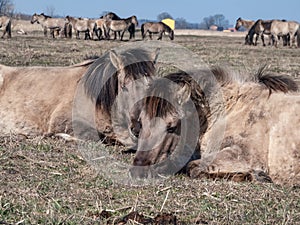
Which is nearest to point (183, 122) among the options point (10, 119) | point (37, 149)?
point (37, 149)

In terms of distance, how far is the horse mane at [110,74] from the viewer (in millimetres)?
6258

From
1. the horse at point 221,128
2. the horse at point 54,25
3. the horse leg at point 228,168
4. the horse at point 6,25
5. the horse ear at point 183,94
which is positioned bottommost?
the horse at point 54,25

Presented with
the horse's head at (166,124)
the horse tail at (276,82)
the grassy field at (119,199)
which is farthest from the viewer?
the horse tail at (276,82)

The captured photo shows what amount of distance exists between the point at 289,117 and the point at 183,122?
0.97m

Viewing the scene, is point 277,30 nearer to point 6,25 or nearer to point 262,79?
point 6,25

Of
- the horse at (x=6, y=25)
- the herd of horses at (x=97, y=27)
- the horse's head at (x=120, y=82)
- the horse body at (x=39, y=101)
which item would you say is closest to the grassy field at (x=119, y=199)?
the horse's head at (x=120, y=82)

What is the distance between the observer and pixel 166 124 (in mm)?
4871

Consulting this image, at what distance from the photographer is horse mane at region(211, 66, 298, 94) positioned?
5.50 metres

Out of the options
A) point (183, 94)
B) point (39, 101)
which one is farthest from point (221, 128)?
point (39, 101)

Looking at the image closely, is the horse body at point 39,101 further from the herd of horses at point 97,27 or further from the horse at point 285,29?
the herd of horses at point 97,27

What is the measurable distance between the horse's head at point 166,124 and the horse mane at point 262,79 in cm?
44

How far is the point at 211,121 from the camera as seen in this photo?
5383mm

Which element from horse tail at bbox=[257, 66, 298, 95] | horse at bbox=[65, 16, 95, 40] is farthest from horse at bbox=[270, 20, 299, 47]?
horse tail at bbox=[257, 66, 298, 95]

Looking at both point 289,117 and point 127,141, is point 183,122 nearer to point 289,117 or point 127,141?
point 289,117
